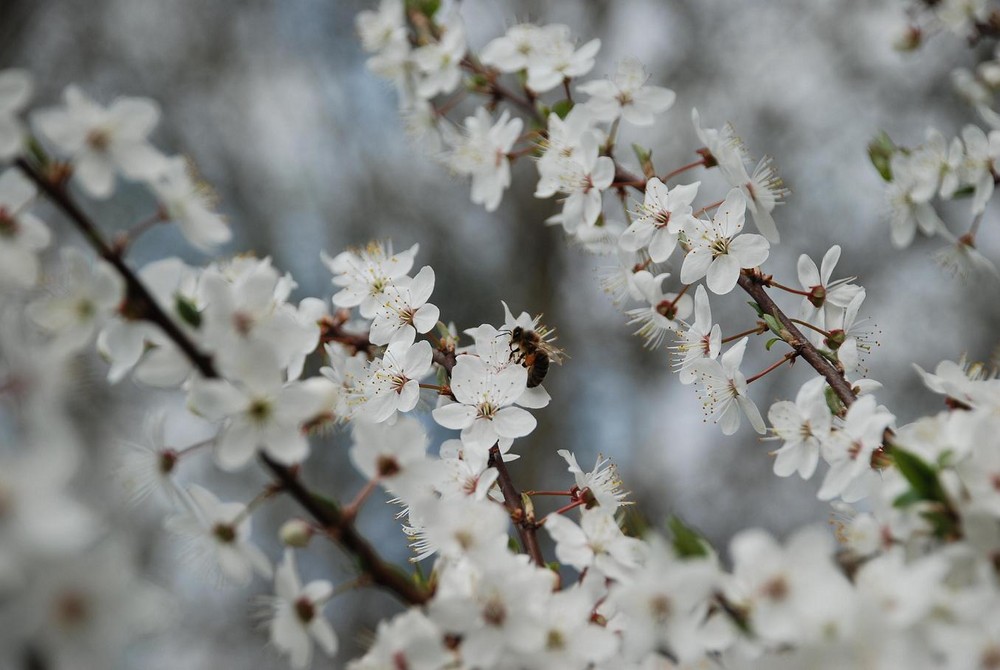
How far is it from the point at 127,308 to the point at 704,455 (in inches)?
210

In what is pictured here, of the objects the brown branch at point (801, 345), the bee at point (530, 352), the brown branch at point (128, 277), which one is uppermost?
the brown branch at point (128, 277)

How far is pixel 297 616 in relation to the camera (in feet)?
3.29

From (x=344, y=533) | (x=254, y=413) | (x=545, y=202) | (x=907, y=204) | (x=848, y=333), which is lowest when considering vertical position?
(x=545, y=202)

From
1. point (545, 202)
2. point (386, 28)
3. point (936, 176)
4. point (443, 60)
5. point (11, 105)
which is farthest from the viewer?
point (545, 202)

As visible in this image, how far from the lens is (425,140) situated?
2258mm

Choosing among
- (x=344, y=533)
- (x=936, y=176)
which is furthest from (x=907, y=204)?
(x=344, y=533)

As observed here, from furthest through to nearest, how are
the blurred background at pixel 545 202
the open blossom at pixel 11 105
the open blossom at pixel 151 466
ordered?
the blurred background at pixel 545 202 → the open blossom at pixel 151 466 → the open blossom at pixel 11 105

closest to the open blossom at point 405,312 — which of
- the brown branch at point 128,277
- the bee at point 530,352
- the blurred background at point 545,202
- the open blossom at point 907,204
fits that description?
the bee at point 530,352

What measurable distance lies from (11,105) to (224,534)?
0.54m

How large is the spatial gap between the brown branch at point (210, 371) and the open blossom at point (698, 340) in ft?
2.48

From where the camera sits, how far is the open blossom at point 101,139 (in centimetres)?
90

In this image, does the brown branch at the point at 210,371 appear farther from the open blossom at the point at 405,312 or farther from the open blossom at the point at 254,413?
the open blossom at the point at 405,312

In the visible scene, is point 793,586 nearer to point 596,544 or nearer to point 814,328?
point 596,544

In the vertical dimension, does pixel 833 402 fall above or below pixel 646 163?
below
